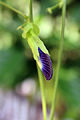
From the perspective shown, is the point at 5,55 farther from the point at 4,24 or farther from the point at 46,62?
the point at 46,62

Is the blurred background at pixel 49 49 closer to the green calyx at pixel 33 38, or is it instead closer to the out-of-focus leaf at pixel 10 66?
the out-of-focus leaf at pixel 10 66

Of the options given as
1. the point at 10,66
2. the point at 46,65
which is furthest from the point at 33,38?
the point at 10,66

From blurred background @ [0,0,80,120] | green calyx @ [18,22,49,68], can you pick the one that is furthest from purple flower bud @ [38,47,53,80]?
blurred background @ [0,0,80,120]

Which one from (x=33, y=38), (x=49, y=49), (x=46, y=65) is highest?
(x=49, y=49)

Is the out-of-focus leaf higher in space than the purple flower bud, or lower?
higher

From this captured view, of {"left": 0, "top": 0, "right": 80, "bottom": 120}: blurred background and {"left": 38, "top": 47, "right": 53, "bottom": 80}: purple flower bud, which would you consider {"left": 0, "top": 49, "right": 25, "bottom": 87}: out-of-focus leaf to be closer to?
{"left": 0, "top": 0, "right": 80, "bottom": 120}: blurred background

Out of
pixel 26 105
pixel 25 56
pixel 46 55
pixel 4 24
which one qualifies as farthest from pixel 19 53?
pixel 46 55

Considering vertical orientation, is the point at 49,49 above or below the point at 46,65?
above

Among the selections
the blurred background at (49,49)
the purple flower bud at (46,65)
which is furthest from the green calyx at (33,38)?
the blurred background at (49,49)

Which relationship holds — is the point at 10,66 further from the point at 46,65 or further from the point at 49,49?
the point at 46,65
